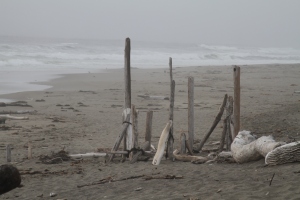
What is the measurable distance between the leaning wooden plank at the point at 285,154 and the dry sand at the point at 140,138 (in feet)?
0.43

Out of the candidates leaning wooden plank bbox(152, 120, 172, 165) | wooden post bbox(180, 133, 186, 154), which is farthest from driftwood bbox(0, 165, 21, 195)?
wooden post bbox(180, 133, 186, 154)

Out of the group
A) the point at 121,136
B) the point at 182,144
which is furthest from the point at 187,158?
the point at 121,136

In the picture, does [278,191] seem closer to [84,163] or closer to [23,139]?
[84,163]

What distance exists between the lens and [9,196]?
23.5ft

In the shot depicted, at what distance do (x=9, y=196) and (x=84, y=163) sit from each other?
236 cm

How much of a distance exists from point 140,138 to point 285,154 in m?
5.48

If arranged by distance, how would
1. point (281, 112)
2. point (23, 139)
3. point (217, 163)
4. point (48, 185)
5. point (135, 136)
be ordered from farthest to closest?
1. point (281, 112)
2. point (23, 139)
3. point (135, 136)
4. point (217, 163)
5. point (48, 185)

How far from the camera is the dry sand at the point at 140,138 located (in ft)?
21.5

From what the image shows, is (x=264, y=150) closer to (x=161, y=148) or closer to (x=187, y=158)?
(x=187, y=158)

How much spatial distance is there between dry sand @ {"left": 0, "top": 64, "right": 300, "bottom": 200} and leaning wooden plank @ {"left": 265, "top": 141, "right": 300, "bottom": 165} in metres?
0.13

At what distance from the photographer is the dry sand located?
656cm

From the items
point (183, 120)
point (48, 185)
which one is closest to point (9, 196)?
point (48, 185)

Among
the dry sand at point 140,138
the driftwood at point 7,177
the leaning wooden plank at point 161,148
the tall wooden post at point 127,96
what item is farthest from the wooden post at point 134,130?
the driftwood at point 7,177

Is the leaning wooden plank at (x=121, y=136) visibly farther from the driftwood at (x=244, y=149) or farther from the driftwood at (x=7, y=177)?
the driftwood at (x=7, y=177)
